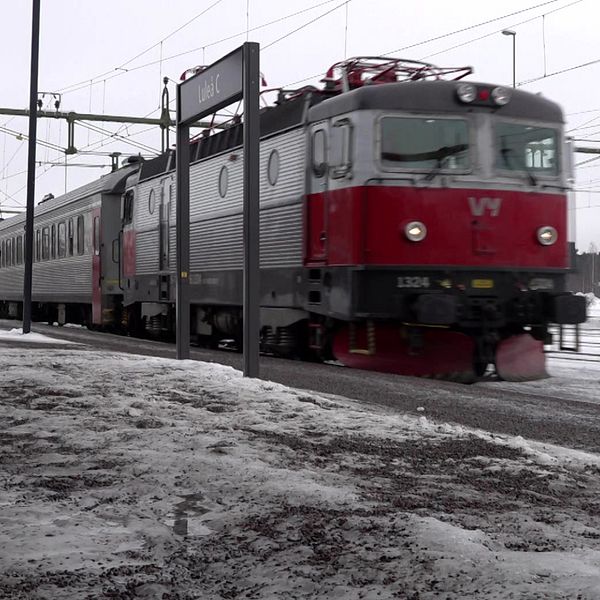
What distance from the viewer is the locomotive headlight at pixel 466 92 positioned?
433 inches

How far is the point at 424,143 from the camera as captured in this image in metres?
11.0

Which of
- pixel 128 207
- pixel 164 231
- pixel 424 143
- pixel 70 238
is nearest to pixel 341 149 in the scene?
pixel 424 143

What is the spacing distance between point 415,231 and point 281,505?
684cm

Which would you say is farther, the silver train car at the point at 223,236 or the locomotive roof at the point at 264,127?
the silver train car at the point at 223,236

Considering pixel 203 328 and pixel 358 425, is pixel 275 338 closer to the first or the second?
pixel 203 328

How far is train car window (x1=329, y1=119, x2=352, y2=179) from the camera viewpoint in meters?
10.9

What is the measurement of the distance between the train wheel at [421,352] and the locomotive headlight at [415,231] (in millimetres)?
1051

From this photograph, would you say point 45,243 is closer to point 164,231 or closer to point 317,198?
point 164,231

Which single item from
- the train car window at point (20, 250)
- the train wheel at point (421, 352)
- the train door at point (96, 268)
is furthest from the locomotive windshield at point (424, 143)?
the train car window at point (20, 250)

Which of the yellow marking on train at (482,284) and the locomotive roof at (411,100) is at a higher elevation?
the locomotive roof at (411,100)

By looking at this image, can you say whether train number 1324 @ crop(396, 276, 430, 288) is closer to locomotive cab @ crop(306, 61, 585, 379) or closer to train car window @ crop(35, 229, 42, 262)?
locomotive cab @ crop(306, 61, 585, 379)

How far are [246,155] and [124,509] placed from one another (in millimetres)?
5434

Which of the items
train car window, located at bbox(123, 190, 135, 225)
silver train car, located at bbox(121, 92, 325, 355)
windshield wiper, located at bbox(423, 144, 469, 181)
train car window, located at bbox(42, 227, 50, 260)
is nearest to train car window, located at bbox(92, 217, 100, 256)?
silver train car, located at bbox(121, 92, 325, 355)

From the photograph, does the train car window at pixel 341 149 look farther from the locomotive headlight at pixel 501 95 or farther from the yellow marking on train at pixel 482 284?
the yellow marking on train at pixel 482 284
